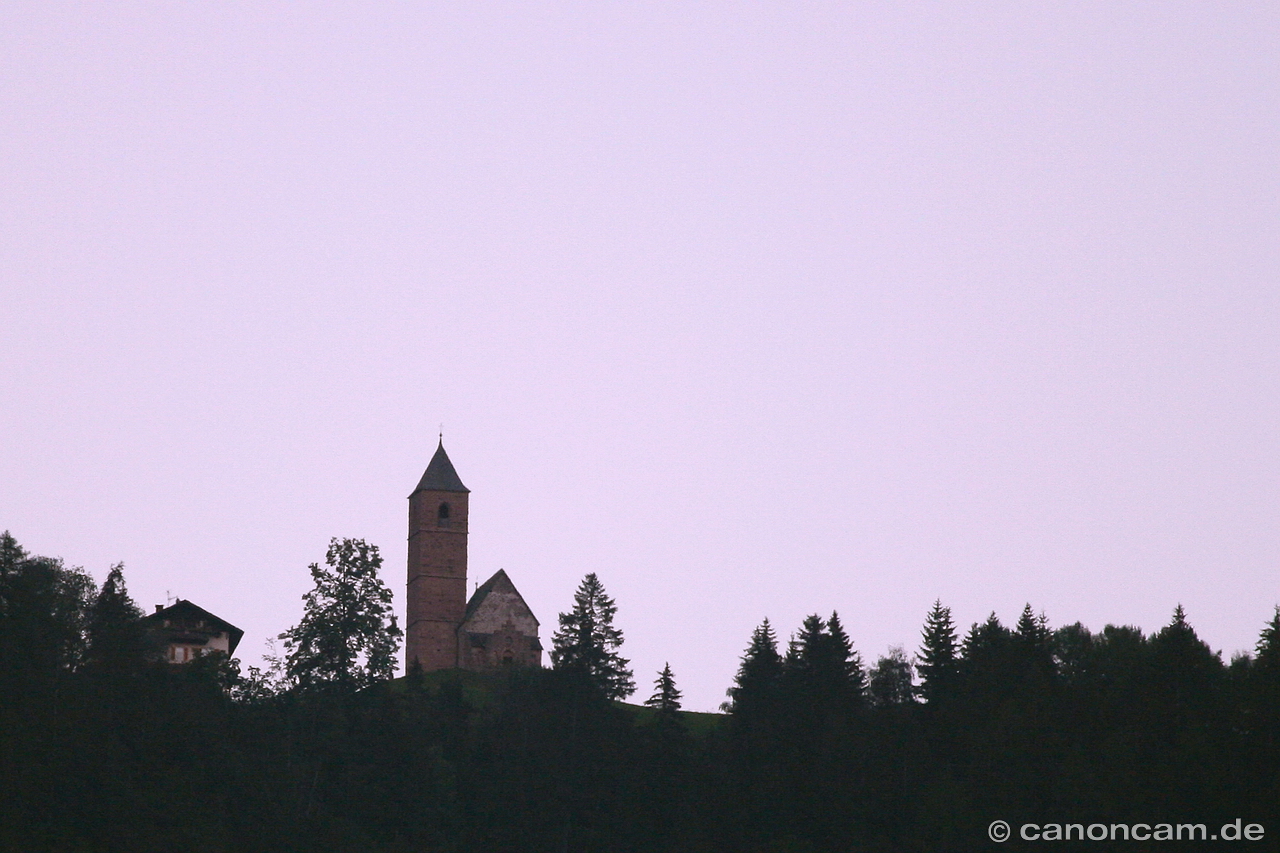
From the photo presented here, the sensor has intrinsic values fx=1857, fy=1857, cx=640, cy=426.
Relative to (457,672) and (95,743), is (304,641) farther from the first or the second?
(457,672)

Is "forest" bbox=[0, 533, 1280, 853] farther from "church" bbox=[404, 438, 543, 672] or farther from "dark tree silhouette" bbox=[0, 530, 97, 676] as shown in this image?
"church" bbox=[404, 438, 543, 672]

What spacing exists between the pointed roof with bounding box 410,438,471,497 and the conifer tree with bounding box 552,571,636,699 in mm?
22977

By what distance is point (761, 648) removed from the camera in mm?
93312

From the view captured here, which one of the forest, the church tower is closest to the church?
the church tower

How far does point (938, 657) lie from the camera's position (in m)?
88.5

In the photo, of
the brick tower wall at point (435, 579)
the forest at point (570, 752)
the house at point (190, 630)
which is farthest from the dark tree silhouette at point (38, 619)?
the brick tower wall at point (435, 579)

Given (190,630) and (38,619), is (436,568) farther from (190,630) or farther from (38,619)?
(38,619)

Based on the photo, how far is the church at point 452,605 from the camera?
118188 mm

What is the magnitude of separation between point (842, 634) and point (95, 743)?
39357 mm

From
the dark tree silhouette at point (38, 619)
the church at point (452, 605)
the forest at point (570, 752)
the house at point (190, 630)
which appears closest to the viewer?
the forest at point (570, 752)

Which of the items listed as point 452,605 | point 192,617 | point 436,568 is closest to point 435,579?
point 436,568

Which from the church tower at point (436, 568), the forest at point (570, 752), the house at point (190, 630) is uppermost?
the church tower at point (436, 568)

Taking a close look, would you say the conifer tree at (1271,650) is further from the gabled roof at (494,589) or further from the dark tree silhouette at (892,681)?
the gabled roof at (494,589)

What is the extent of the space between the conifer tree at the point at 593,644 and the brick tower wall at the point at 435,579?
63.0 ft
